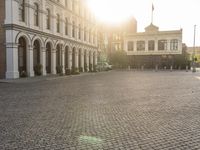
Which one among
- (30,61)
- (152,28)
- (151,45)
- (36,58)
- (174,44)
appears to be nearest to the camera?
(30,61)

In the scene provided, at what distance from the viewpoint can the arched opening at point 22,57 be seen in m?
22.5

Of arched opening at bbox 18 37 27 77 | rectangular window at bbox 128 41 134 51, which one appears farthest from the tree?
arched opening at bbox 18 37 27 77

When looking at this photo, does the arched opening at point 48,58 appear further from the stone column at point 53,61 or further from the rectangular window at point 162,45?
the rectangular window at point 162,45

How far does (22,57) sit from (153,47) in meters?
48.7

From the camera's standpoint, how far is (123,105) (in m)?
8.75

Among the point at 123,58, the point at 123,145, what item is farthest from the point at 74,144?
the point at 123,58

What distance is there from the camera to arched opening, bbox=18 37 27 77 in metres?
22.5

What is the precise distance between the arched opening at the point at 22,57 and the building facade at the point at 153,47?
46.5 metres

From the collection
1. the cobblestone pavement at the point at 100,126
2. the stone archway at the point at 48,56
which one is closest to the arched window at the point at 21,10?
the stone archway at the point at 48,56

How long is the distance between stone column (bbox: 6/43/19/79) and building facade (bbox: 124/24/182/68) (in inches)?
1920

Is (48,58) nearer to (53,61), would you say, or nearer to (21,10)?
(53,61)

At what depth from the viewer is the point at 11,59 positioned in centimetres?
2062

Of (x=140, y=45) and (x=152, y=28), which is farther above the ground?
(x=152, y=28)

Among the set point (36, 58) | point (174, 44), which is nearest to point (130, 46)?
point (174, 44)
